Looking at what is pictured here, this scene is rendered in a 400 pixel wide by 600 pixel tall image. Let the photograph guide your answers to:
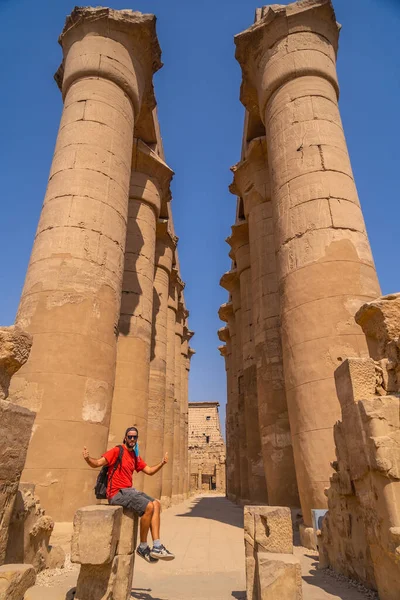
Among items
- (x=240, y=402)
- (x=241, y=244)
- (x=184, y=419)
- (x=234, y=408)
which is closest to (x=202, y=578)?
(x=240, y=402)

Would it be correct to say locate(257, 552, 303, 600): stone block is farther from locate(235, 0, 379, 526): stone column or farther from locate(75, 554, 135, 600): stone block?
locate(235, 0, 379, 526): stone column

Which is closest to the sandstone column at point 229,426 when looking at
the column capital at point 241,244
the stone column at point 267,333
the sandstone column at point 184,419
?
the sandstone column at point 184,419

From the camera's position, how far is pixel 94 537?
311 centimetres

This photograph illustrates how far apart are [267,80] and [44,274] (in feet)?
23.0

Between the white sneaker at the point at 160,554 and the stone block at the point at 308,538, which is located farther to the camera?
the stone block at the point at 308,538

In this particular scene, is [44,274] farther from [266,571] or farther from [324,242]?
[266,571]

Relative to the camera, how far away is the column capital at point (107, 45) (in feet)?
31.6

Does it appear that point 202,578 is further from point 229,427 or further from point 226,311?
point 229,427

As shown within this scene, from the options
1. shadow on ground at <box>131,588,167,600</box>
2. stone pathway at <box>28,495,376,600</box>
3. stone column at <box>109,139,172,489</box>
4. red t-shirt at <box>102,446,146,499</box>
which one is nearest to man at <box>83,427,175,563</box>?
red t-shirt at <box>102,446,146,499</box>

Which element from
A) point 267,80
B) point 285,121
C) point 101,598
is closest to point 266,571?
point 101,598

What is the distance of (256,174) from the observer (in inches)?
486

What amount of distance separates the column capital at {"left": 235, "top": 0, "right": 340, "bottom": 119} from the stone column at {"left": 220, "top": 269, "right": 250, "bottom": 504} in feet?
28.5

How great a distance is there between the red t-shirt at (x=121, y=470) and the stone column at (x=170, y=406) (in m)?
11.7

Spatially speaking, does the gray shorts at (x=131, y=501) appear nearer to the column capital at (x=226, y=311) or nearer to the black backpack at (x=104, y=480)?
the black backpack at (x=104, y=480)
